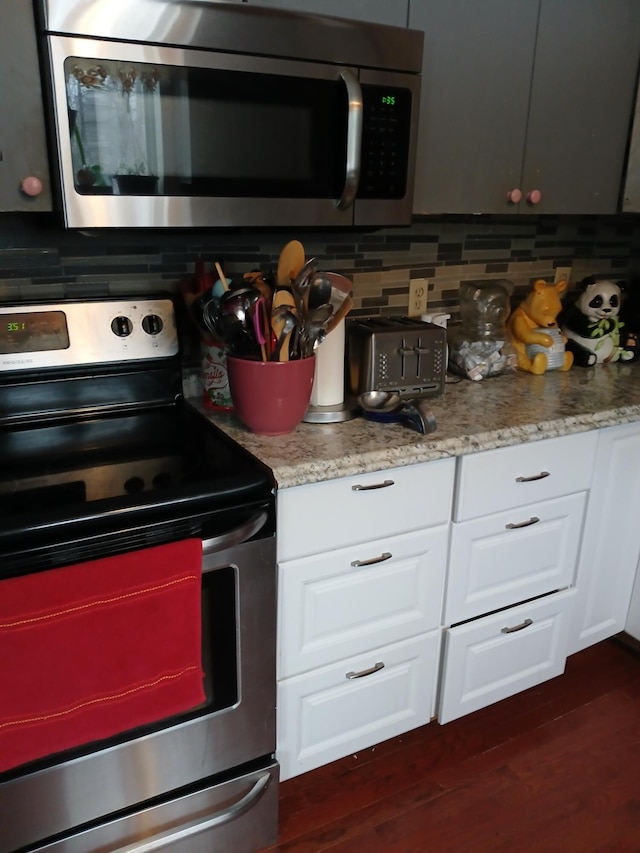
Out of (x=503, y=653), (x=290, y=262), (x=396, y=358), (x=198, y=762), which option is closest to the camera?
(x=198, y=762)

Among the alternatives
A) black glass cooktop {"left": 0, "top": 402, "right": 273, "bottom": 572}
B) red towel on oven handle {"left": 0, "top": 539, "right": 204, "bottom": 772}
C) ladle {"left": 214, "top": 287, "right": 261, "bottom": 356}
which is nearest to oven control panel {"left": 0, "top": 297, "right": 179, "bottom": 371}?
black glass cooktop {"left": 0, "top": 402, "right": 273, "bottom": 572}

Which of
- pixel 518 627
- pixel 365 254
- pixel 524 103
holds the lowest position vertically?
pixel 518 627

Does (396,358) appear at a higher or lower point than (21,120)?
lower

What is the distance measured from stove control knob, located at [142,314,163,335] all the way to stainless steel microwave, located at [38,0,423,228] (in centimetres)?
32

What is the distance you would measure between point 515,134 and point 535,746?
1514mm

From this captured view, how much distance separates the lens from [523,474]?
5.26 feet

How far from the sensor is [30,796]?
3.80 feet

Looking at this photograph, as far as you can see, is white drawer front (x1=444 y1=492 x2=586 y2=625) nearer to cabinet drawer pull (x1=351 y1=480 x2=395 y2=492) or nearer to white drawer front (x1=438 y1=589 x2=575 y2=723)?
white drawer front (x1=438 y1=589 x2=575 y2=723)

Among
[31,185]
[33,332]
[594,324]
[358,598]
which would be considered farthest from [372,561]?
[594,324]

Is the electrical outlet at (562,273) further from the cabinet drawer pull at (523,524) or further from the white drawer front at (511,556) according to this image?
the cabinet drawer pull at (523,524)

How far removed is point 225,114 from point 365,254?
676 millimetres

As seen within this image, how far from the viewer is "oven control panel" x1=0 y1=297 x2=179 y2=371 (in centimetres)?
143

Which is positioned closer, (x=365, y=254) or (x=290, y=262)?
(x=290, y=262)

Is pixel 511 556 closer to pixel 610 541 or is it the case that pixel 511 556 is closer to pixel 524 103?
pixel 610 541
